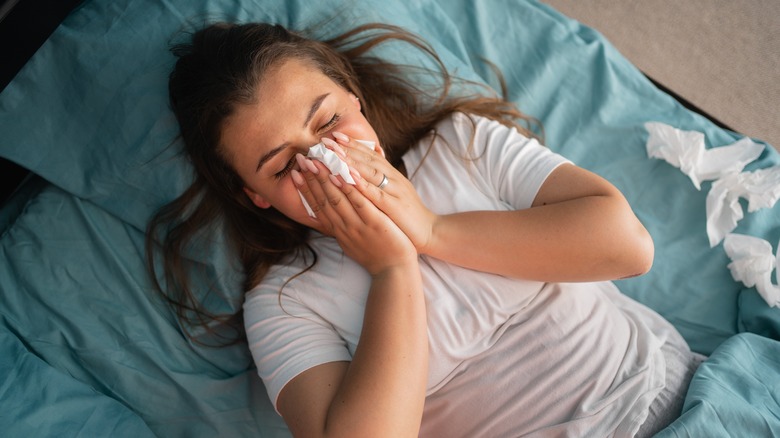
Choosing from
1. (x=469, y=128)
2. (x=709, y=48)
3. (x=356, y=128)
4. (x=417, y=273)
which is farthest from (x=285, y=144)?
(x=709, y=48)

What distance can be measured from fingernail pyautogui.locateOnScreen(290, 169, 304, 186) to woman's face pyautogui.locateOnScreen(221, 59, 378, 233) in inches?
0.8

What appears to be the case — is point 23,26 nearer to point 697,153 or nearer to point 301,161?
point 301,161

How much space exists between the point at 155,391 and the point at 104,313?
0.20 metres

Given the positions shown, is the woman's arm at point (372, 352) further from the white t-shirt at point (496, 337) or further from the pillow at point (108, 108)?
the pillow at point (108, 108)

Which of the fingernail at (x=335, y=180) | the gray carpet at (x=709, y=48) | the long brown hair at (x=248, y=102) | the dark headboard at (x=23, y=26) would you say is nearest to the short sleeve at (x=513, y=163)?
the long brown hair at (x=248, y=102)

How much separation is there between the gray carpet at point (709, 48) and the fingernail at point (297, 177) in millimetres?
Result: 1547

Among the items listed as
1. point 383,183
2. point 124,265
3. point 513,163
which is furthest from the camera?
point 124,265

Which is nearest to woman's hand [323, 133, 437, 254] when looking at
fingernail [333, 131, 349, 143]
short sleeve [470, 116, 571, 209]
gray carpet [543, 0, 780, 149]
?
fingernail [333, 131, 349, 143]

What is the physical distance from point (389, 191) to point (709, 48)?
1.64 meters

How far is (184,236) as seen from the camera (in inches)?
51.5

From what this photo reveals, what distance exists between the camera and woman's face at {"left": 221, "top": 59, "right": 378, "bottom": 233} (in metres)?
1.06

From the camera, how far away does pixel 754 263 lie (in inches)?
53.4

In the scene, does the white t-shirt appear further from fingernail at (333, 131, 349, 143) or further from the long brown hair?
fingernail at (333, 131, 349, 143)

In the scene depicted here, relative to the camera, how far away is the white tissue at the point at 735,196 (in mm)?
1426
